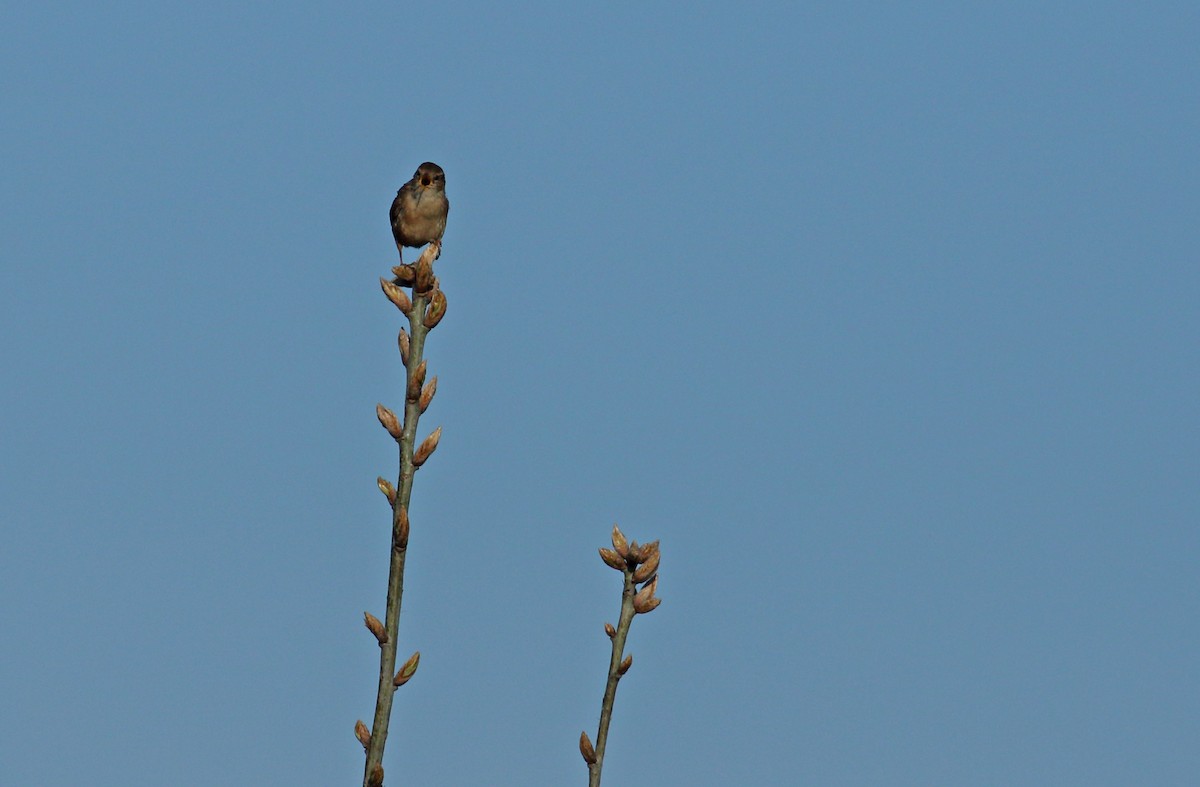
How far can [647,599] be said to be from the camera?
6.98 m

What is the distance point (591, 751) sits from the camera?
21.6 feet

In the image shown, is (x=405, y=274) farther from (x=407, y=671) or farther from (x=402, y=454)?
(x=407, y=671)

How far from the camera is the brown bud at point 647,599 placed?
696 centimetres

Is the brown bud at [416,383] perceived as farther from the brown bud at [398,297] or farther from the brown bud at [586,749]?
the brown bud at [586,749]

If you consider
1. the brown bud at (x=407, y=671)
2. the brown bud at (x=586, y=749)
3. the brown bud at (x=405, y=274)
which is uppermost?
the brown bud at (x=405, y=274)

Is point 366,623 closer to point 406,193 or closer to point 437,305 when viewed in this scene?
point 437,305

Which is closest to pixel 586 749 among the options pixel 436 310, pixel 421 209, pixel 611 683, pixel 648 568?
pixel 611 683

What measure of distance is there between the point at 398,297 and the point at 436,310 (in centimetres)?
22

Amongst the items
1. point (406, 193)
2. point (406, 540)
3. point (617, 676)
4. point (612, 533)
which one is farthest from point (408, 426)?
point (406, 193)

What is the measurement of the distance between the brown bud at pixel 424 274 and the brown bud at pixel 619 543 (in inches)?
66.0

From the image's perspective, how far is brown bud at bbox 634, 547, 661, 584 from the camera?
6957 mm

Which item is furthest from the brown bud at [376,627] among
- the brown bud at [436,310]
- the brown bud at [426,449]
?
the brown bud at [436,310]

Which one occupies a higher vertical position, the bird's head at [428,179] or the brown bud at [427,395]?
the bird's head at [428,179]

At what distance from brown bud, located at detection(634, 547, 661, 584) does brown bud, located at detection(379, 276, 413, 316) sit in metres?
1.81
